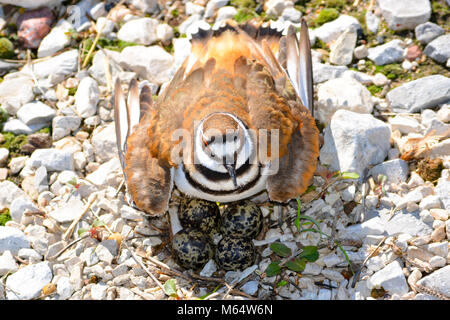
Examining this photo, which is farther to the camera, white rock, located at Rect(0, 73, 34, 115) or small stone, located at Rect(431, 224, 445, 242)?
white rock, located at Rect(0, 73, 34, 115)

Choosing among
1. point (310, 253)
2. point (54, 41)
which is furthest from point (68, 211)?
point (54, 41)

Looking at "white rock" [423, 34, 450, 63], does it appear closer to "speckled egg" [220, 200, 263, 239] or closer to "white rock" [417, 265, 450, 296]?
"white rock" [417, 265, 450, 296]

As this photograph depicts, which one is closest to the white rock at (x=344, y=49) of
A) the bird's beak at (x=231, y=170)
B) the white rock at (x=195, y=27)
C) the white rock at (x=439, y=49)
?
the white rock at (x=439, y=49)

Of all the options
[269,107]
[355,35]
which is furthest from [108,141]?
[355,35]

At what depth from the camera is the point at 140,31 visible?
7.52m

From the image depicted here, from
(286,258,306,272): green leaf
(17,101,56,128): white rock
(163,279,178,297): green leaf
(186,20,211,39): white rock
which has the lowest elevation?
(163,279,178,297): green leaf

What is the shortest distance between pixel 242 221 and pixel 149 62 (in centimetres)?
282

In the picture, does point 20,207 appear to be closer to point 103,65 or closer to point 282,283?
point 103,65

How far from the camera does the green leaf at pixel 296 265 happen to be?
521cm

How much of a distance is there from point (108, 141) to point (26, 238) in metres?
1.49

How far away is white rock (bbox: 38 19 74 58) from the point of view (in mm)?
7594

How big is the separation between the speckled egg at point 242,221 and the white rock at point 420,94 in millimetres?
2266

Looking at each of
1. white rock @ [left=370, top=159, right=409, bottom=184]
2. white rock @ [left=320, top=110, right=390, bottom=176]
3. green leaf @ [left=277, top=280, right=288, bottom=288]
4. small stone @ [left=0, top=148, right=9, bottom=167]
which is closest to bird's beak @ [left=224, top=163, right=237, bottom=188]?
green leaf @ [left=277, top=280, right=288, bottom=288]

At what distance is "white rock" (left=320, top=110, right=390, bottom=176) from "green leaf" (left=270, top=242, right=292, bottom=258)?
3.77 ft
